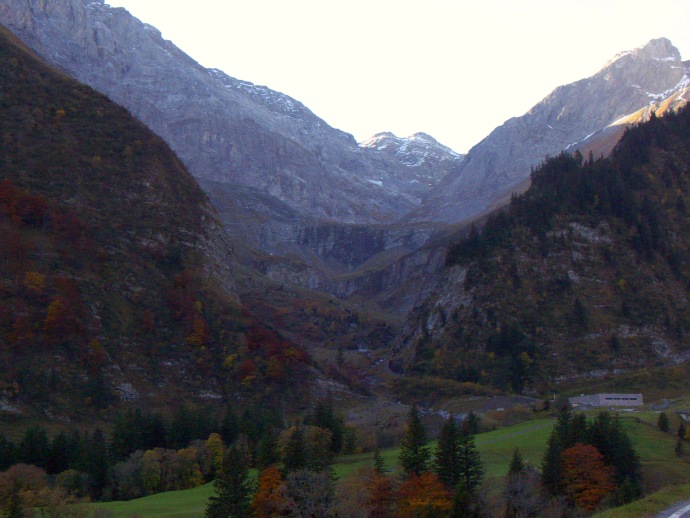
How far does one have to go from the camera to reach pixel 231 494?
46.5 metres

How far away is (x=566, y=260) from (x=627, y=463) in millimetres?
66622

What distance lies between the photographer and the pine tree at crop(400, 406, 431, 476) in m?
51.0

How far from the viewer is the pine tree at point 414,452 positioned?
167 ft

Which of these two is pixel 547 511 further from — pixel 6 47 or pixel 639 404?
pixel 6 47

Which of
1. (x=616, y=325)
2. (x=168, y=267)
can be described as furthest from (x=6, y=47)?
(x=616, y=325)

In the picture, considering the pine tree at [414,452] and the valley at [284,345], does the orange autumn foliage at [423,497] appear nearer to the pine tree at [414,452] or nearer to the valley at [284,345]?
the valley at [284,345]

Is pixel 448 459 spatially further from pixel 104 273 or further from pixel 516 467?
pixel 104 273

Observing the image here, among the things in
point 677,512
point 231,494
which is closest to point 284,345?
point 231,494

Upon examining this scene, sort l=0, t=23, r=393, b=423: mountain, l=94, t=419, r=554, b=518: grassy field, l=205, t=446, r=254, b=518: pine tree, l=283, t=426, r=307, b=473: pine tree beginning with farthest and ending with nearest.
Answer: l=0, t=23, r=393, b=423: mountain
l=283, t=426, r=307, b=473: pine tree
l=94, t=419, r=554, b=518: grassy field
l=205, t=446, r=254, b=518: pine tree

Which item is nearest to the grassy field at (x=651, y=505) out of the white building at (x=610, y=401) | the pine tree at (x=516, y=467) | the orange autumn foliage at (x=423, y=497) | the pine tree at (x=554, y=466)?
the orange autumn foliage at (x=423, y=497)

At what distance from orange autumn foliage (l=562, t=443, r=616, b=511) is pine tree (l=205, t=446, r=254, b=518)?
19.7m

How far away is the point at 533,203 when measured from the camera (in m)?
122

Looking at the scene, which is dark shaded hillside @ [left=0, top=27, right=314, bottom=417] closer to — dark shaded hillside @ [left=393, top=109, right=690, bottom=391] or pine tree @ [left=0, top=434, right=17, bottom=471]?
pine tree @ [left=0, top=434, right=17, bottom=471]

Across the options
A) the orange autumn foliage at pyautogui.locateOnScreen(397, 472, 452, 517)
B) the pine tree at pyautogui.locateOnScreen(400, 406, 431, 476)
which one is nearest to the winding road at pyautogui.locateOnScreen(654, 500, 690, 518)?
the orange autumn foliage at pyautogui.locateOnScreen(397, 472, 452, 517)
